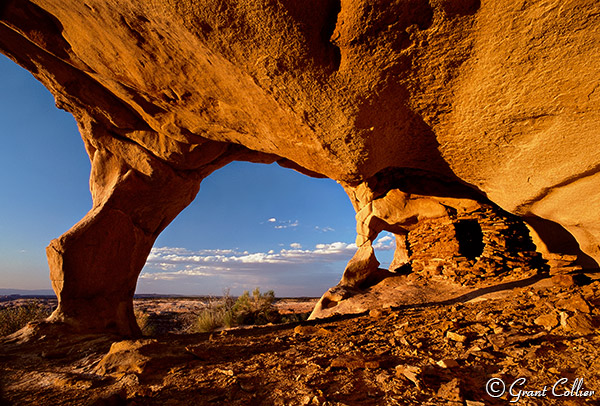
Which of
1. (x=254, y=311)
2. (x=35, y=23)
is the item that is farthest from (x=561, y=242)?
(x=35, y=23)

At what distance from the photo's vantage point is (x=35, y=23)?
355cm

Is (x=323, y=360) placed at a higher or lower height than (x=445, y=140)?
lower

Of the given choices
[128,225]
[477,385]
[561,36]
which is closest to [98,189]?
[128,225]

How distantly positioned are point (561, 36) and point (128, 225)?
6.11m

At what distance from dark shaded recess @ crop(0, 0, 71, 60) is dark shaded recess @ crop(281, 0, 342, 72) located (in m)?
3.39

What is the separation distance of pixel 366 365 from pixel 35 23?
213 inches

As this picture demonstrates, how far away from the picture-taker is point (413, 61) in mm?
2447

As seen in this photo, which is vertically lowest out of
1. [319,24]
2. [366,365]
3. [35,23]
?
[366,365]

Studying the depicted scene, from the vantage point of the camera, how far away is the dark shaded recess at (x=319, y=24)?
2.15m

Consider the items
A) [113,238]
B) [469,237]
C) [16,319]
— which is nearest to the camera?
[113,238]

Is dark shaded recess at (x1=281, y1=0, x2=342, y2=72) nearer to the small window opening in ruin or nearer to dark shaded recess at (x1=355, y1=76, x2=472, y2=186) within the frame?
dark shaded recess at (x1=355, y1=76, x2=472, y2=186)

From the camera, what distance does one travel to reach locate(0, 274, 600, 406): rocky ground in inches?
61.0

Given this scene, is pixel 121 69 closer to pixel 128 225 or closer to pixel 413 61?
pixel 128 225

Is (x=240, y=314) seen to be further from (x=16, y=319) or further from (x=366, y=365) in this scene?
(x=366, y=365)
